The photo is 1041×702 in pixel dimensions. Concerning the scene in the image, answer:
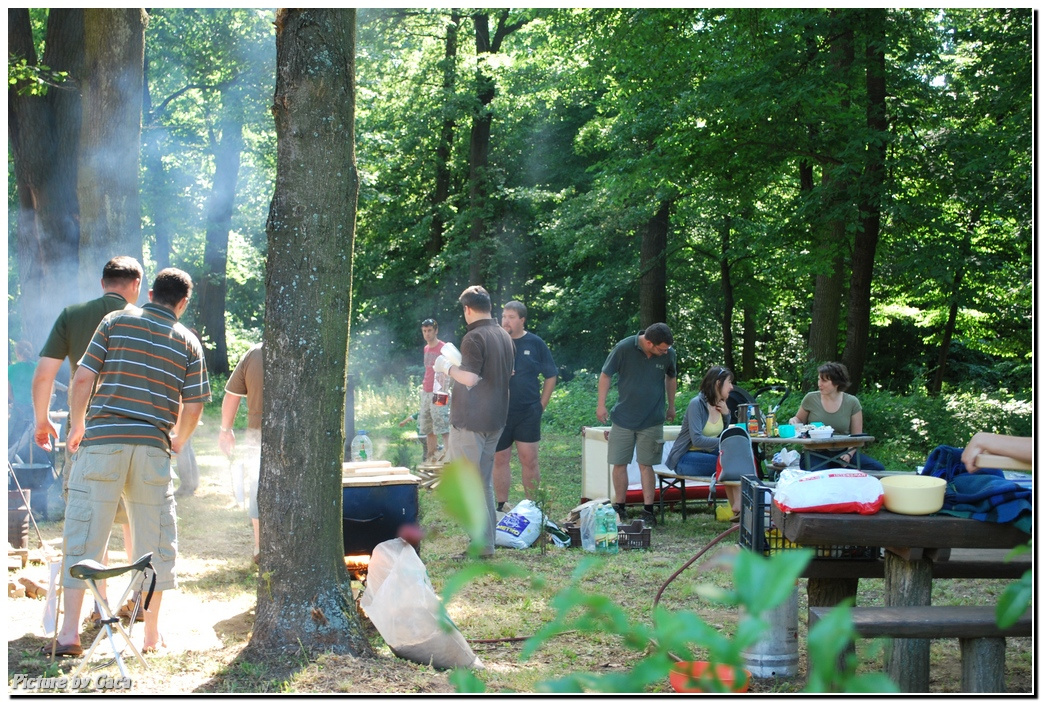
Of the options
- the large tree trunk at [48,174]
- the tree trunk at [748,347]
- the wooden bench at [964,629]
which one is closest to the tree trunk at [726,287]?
the tree trunk at [748,347]

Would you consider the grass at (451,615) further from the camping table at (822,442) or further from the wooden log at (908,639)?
the camping table at (822,442)

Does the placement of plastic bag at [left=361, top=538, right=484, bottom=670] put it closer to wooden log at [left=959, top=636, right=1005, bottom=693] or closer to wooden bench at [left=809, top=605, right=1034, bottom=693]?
wooden bench at [left=809, top=605, right=1034, bottom=693]

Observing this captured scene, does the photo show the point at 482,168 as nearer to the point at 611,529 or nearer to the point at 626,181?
the point at 626,181

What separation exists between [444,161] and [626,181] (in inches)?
486

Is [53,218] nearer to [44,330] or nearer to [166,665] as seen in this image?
[44,330]

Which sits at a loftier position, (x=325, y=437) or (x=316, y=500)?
(x=325, y=437)

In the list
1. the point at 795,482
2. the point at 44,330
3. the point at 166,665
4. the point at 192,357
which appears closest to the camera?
the point at 795,482

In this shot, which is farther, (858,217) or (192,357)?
(858,217)

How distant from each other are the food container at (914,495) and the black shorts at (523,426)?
4.35 m

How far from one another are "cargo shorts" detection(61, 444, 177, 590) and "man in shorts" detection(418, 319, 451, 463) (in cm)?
548

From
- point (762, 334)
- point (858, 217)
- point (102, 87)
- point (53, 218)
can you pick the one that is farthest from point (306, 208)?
point (762, 334)

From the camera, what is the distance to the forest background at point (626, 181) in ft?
35.5

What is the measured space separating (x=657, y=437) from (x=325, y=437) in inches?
180

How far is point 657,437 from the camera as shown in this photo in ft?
26.5
